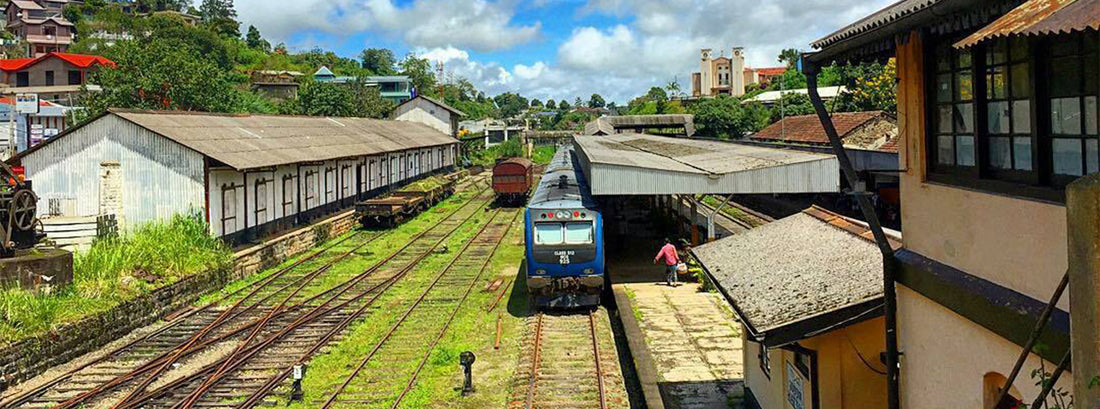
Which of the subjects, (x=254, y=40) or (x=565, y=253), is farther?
(x=254, y=40)

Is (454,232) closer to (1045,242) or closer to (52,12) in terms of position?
(1045,242)

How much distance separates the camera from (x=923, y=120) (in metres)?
5.07

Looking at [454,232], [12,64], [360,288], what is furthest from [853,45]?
[12,64]

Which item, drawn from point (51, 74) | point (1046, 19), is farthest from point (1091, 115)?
point (51, 74)

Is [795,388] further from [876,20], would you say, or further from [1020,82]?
[1020,82]

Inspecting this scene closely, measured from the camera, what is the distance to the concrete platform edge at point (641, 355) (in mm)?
10203

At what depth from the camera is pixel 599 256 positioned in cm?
1553

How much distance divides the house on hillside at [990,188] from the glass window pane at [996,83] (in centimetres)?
1

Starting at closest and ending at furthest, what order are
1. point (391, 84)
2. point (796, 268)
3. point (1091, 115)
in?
point (1091, 115), point (796, 268), point (391, 84)

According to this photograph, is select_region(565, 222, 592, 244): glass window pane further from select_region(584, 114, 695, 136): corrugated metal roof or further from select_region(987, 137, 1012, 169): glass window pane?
select_region(584, 114, 695, 136): corrugated metal roof

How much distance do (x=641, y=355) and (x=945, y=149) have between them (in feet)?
25.3

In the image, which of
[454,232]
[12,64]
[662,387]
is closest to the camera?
[662,387]

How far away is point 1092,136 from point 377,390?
971 centimetres

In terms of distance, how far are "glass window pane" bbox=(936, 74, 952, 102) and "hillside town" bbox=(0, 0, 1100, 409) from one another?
0.08 feet
